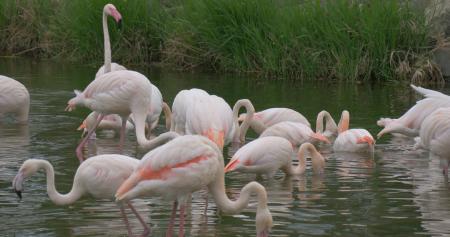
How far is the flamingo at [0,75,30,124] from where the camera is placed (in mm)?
10805

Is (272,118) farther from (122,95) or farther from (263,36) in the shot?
(263,36)

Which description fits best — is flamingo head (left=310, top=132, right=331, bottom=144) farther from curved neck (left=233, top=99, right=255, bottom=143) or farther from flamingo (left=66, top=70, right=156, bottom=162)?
flamingo (left=66, top=70, right=156, bottom=162)

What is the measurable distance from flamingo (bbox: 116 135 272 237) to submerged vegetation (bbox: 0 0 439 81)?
779 cm

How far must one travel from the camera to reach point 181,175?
6.05 metres

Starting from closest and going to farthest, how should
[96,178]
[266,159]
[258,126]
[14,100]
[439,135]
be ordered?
[96,178] < [266,159] < [439,135] < [258,126] < [14,100]

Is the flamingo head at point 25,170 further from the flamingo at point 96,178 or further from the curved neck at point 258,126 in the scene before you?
the curved neck at point 258,126

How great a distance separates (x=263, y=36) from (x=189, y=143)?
8617 millimetres

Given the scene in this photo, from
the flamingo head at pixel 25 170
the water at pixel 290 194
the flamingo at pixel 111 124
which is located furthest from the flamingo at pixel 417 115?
the flamingo head at pixel 25 170

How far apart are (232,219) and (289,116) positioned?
374 cm

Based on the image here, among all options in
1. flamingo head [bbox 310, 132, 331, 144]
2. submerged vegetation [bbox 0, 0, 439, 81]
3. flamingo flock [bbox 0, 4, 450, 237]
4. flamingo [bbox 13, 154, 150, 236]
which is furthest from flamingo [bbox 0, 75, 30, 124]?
flamingo [bbox 13, 154, 150, 236]

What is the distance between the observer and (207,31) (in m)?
15.1

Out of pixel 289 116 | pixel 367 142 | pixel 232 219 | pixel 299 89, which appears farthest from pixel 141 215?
pixel 299 89

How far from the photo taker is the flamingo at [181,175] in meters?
5.98

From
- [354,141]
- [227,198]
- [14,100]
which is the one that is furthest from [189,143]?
[14,100]
